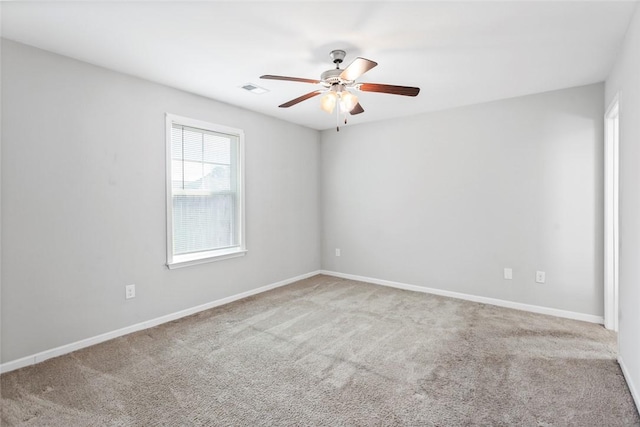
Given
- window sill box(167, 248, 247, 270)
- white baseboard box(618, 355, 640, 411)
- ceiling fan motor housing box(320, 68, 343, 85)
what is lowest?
white baseboard box(618, 355, 640, 411)

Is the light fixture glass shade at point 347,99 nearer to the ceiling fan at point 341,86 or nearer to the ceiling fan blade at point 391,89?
the ceiling fan at point 341,86

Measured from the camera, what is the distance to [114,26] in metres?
2.22

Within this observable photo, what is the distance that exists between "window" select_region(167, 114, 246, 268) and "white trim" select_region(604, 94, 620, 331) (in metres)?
3.90

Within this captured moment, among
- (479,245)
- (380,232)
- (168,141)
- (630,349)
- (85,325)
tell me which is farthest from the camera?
(380,232)

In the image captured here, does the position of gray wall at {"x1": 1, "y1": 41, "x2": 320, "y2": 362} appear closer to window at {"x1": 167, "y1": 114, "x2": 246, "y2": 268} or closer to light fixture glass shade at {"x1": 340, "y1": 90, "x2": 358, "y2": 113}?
window at {"x1": 167, "y1": 114, "x2": 246, "y2": 268}

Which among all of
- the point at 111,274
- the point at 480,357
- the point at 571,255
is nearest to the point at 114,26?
the point at 111,274

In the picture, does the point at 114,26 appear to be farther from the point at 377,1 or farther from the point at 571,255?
the point at 571,255

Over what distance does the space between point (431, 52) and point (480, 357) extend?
96.5 inches

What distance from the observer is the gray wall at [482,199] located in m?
3.41

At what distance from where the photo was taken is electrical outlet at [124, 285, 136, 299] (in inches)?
122

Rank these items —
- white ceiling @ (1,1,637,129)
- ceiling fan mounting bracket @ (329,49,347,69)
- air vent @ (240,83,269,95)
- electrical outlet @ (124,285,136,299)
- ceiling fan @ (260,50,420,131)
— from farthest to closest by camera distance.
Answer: air vent @ (240,83,269,95)
electrical outlet @ (124,285,136,299)
ceiling fan mounting bracket @ (329,49,347,69)
ceiling fan @ (260,50,420,131)
white ceiling @ (1,1,637,129)

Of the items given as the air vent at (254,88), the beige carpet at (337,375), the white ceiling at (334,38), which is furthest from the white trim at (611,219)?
the air vent at (254,88)

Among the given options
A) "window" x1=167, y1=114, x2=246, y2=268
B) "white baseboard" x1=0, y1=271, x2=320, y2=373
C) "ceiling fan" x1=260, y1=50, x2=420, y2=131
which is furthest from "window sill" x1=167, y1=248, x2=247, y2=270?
"ceiling fan" x1=260, y1=50, x2=420, y2=131

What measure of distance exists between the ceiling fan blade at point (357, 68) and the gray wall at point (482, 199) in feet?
7.80
